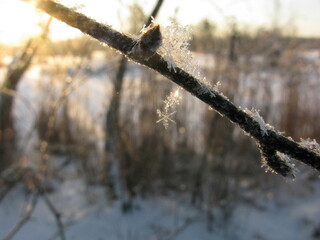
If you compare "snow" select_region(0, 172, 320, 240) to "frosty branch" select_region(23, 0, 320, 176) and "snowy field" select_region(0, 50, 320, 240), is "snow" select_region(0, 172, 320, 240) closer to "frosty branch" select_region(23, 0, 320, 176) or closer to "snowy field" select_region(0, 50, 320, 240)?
"snowy field" select_region(0, 50, 320, 240)

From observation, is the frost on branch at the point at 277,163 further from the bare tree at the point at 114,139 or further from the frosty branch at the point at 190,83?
the bare tree at the point at 114,139

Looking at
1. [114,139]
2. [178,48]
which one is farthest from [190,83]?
[114,139]

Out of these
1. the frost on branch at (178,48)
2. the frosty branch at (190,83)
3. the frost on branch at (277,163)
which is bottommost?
the frost on branch at (277,163)

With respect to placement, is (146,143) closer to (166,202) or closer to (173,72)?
(166,202)

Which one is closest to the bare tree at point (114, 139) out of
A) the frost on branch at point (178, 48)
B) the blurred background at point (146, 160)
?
the blurred background at point (146, 160)

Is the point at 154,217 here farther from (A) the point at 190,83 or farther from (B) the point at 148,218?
(A) the point at 190,83

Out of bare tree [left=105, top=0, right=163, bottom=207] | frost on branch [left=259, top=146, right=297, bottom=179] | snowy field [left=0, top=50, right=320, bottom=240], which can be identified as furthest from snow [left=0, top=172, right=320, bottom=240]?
frost on branch [left=259, top=146, right=297, bottom=179]

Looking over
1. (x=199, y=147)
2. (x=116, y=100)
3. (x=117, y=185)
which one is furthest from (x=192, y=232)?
(x=199, y=147)

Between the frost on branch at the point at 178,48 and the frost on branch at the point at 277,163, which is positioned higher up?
the frost on branch at the point at 178,48

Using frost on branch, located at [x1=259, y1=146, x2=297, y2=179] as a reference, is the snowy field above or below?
below

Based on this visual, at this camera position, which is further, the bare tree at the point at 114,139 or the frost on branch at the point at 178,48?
the bare tree at the point at 114,139
